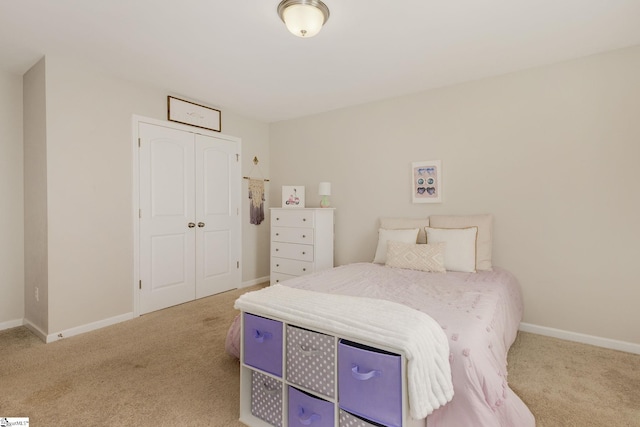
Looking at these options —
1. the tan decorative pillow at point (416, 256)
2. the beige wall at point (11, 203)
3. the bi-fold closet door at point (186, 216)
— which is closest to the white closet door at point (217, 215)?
the bi-fold closet door at point (186, 216)

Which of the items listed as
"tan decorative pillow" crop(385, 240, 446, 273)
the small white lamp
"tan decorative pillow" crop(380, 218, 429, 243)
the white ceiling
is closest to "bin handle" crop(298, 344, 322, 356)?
"tan decorative pillow" crop(385, 240, 446, 273)

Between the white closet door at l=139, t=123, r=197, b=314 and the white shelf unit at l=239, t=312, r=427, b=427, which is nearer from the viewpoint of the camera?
the white shelf unit at l=239, t=312, r=427, b=427

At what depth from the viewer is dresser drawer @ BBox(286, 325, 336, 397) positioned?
4.52 ft

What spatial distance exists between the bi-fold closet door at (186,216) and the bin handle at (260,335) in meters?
2.19

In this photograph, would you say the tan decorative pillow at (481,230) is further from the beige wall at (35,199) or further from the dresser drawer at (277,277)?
the beige wall at (35,199)

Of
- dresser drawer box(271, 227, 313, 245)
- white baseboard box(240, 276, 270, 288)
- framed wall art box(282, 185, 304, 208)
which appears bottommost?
white baseboard box(240, 276, 270, 288)

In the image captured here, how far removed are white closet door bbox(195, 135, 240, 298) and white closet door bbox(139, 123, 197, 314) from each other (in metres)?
0.11

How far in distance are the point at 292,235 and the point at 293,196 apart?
52 centimetres

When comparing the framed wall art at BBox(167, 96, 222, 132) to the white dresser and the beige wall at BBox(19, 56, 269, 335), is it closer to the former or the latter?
the beige wall at BBox(19, 56, 269, 335)

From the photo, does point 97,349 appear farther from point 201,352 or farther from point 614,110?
point 614,110

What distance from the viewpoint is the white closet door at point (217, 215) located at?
3.76m

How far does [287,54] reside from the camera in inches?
102

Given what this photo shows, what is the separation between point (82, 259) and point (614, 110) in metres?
4.58

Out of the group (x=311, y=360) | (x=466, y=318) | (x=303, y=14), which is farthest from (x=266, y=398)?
(x=303, y=14)
